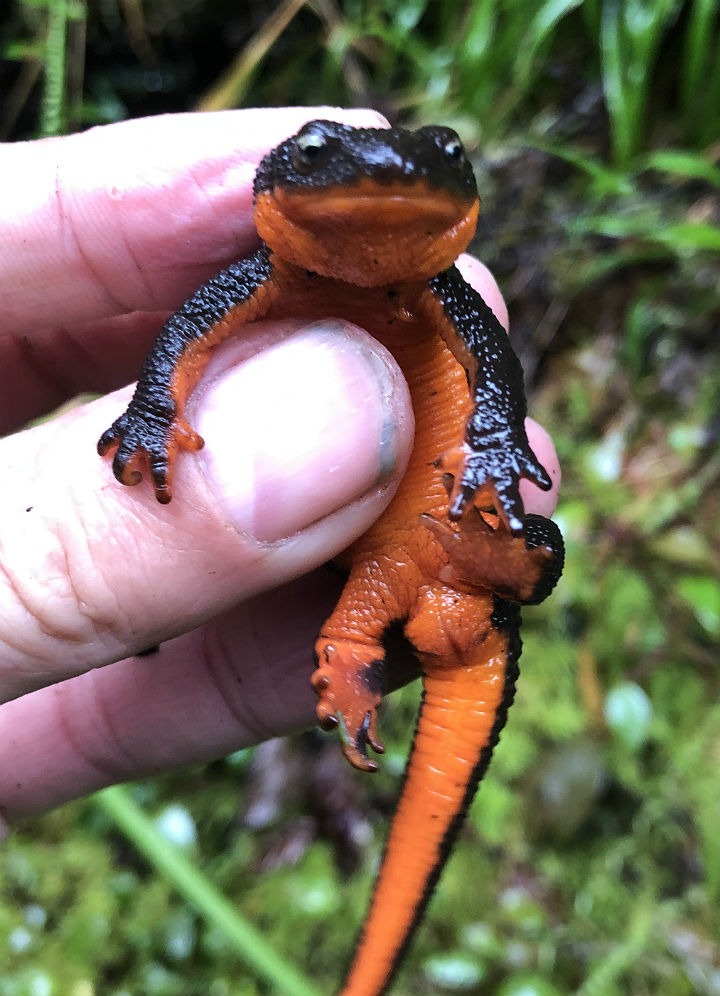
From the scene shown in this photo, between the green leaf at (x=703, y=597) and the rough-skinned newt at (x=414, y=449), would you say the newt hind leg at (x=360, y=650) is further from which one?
the green leaf at (x=703, y=597)

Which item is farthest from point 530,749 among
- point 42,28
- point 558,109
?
point 42,28

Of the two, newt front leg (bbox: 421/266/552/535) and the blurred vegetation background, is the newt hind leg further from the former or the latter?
the blurred vegetation background

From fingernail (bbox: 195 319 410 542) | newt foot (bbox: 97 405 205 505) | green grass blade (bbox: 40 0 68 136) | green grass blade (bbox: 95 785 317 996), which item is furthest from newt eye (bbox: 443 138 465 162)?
green grass blade (bbox: 95 785 317 996)

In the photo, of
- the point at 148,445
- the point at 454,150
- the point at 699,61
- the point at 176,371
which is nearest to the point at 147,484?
the point at 148,445

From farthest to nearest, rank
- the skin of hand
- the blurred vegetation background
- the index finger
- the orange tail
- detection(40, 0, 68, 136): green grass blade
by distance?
detection(40, 0, 68, 136): green grass blade
the blurred vegetation background
the index finger
the orange tail
the skin of hand

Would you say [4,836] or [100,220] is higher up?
[100,220]

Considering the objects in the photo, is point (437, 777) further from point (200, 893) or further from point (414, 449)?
point (200, 893)

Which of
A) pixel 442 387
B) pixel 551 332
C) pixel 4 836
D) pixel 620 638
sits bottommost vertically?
pixel 4 836

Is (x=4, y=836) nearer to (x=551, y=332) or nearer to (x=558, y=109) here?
(x=551, y=332)
